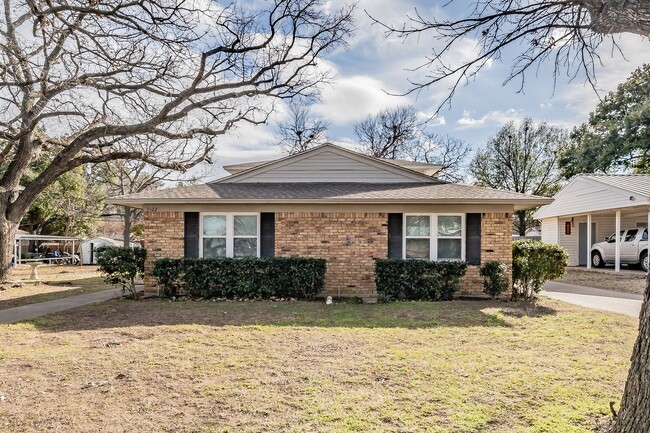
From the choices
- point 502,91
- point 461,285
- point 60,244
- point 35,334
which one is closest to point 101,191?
point 60,244

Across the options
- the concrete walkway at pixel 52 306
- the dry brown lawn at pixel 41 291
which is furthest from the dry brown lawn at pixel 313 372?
the dry brown lawn at pixel 41 291

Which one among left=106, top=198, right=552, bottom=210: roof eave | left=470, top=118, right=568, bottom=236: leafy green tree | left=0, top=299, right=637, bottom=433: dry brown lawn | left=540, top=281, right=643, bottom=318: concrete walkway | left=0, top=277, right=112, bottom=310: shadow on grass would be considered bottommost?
left=0, top=277, right=112, bottom=310: shadow on grass

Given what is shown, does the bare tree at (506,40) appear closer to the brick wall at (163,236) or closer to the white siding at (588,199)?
the brick wall at (163,236)

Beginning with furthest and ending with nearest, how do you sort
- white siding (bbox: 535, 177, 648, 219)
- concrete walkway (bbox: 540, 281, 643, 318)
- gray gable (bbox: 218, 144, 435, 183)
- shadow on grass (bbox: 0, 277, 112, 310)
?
white siding (bbox: 535, 177, 648, 219) → gray gable (bbox: 218, 144, 435, 183) → shadow on grass (bbox: 0, 277, 112, 310) → concrete walkway (bbox: 540, 281, 643, 318)

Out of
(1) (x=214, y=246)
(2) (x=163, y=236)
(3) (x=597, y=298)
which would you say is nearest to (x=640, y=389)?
(3) (x=597, y=298)

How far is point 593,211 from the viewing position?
1805cm

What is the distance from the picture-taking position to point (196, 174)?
109ft

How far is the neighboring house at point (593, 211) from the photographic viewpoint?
16.1 metres

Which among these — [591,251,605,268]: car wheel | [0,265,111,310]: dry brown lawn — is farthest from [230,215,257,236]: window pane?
[591,251,605,268]: car wheel

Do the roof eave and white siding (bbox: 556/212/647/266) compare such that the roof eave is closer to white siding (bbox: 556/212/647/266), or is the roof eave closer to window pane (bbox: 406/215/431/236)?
window pane (bbox: 406/215/431/236)

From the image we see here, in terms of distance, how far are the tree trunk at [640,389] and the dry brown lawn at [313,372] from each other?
72 centimetres

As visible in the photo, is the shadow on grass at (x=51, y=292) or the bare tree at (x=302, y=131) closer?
the shadow on grass at (x=51, y=292)

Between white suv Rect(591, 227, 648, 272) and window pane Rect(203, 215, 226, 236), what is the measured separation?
16647mm

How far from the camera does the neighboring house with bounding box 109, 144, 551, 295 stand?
10.3m
